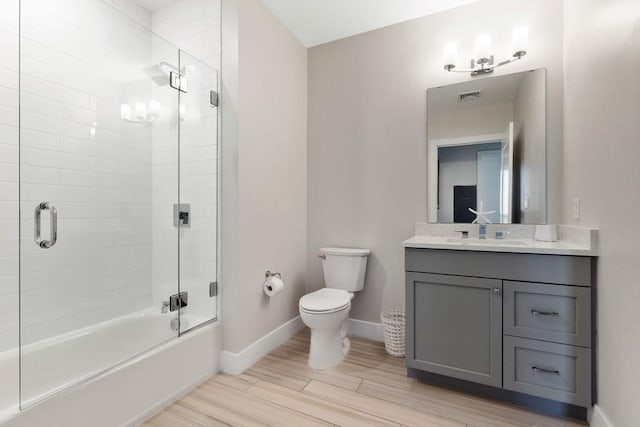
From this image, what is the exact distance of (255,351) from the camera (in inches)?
83.1

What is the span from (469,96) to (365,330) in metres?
2.01

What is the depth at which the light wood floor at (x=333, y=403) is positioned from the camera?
4.96ft

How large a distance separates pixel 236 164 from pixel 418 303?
1457mm

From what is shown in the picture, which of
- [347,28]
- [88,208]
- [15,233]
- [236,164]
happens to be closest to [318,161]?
[236,164]

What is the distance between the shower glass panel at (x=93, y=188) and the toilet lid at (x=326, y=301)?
0.84 metres

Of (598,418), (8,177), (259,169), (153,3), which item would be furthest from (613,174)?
(153,3)

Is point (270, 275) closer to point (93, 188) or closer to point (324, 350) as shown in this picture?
point (324, 350)

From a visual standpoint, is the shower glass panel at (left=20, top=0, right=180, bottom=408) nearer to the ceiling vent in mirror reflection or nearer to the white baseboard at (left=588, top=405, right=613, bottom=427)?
the ceiling vent in mirror reflection

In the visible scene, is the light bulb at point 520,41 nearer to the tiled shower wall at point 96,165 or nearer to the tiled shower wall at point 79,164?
the tiled shower wall at point 96,165

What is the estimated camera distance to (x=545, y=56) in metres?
1.99

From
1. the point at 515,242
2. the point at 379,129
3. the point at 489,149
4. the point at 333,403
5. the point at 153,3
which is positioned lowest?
the point at 333,403

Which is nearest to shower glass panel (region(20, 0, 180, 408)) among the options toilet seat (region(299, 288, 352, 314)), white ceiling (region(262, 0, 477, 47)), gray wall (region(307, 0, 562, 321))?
toilet seat (region(299, 288, 352, 314))

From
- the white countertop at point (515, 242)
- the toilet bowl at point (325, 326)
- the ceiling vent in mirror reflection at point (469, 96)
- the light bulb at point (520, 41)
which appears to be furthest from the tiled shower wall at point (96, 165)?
the light bulb at point (520, 41)

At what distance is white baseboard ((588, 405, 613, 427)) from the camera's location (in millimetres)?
1313
